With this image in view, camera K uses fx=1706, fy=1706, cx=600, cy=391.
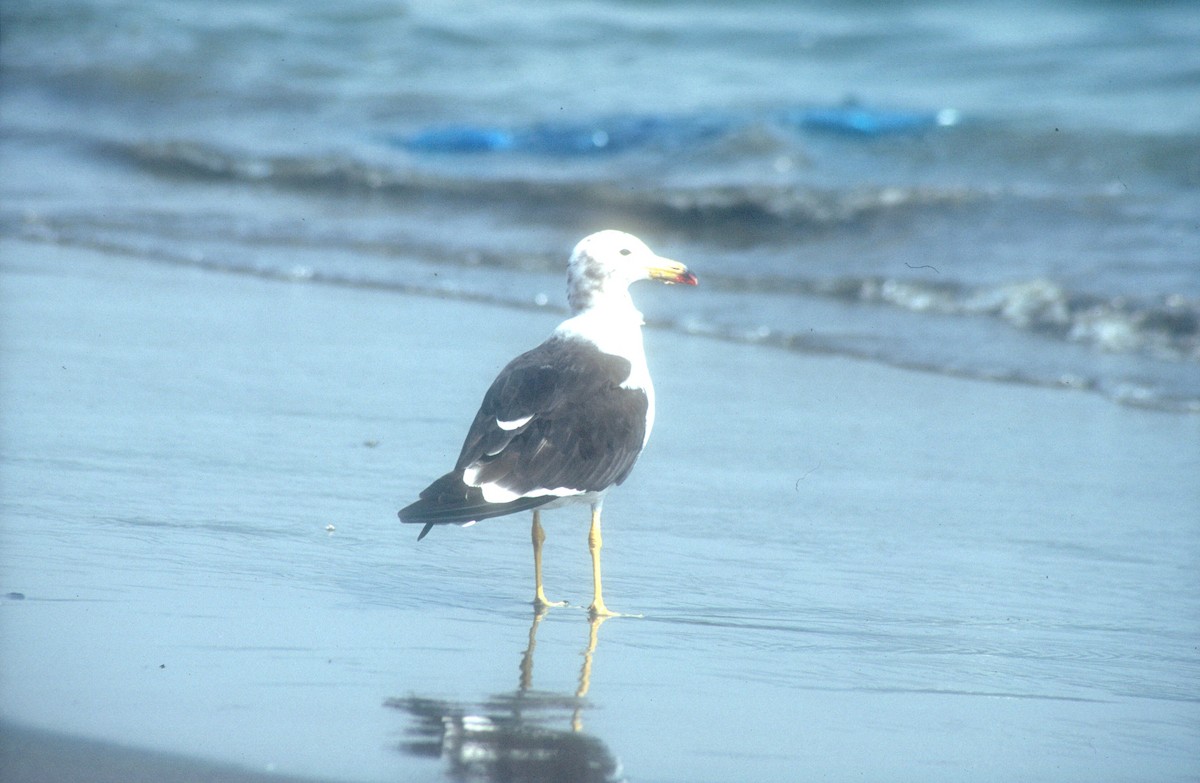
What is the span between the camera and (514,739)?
127 inches

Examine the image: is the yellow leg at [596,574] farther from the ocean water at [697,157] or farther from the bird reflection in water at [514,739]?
the ocean water at [697,157]

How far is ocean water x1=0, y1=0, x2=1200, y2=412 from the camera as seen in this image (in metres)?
8.70

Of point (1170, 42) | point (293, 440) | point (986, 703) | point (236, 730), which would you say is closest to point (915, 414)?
point (293, 440)

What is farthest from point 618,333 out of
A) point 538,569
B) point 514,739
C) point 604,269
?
point 514,739

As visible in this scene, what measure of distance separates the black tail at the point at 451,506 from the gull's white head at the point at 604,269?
104 centimetres

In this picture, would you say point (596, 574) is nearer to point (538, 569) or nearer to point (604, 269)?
point (538, 569)

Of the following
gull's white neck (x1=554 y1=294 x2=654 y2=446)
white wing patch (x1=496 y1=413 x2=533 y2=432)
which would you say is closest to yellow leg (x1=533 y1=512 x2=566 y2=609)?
white wing patch (x1=496 y1=413 x2=533 y2=432)

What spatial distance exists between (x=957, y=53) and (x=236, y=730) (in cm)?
1375

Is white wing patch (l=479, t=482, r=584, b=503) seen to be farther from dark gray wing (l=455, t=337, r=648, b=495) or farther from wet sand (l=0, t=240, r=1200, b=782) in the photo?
wet sand (l=0, t=240, r=1200, b=782)

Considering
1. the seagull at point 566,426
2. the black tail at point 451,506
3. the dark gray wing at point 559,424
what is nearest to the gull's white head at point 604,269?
the seagull at point 566,426

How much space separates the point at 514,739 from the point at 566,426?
1334mm

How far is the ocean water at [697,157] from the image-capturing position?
8.70 meters

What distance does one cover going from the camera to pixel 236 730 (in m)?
3.16

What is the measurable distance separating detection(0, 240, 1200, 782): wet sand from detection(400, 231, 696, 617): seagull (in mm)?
265
